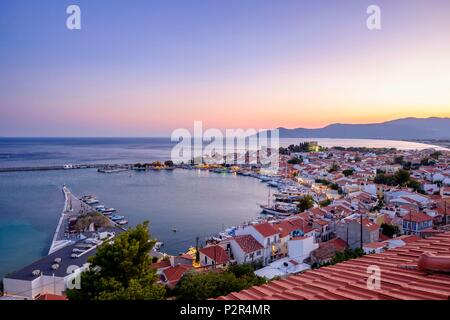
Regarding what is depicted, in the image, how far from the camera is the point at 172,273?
9.62 metres

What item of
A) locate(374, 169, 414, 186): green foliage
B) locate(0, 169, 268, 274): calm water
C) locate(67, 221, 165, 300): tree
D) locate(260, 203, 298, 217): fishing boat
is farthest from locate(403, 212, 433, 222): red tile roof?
locate(67, 221, 165, 300): tree

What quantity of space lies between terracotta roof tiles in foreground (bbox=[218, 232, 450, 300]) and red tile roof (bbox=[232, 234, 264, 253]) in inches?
402

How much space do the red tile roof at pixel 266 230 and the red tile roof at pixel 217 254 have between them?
1.69 m

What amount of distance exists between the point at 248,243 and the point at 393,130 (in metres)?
164

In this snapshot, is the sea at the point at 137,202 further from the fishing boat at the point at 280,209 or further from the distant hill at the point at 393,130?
the distant hill at the point at 393,130

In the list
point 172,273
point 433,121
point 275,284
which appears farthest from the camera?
point 433,121

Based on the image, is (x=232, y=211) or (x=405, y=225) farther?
(x=232, y=211)

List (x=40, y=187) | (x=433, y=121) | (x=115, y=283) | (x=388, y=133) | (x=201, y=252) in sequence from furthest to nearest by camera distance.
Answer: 1. (x=388, y=133)
2. (x=433, y=121)
3. (x=40, y=187)
4. (x=201, y=252)
5. (x=115, y=283)

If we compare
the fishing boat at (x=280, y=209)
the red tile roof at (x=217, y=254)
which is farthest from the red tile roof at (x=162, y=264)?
the fishing boat at (x=280, y=209)

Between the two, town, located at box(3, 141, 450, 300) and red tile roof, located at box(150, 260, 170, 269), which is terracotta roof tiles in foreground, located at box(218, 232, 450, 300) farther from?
red tile roof, located at box(150, 260, 170, 269)

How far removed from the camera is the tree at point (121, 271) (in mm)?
4652

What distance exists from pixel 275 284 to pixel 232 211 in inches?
825

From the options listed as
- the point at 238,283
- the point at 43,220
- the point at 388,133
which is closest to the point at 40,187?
the point at 43,220
